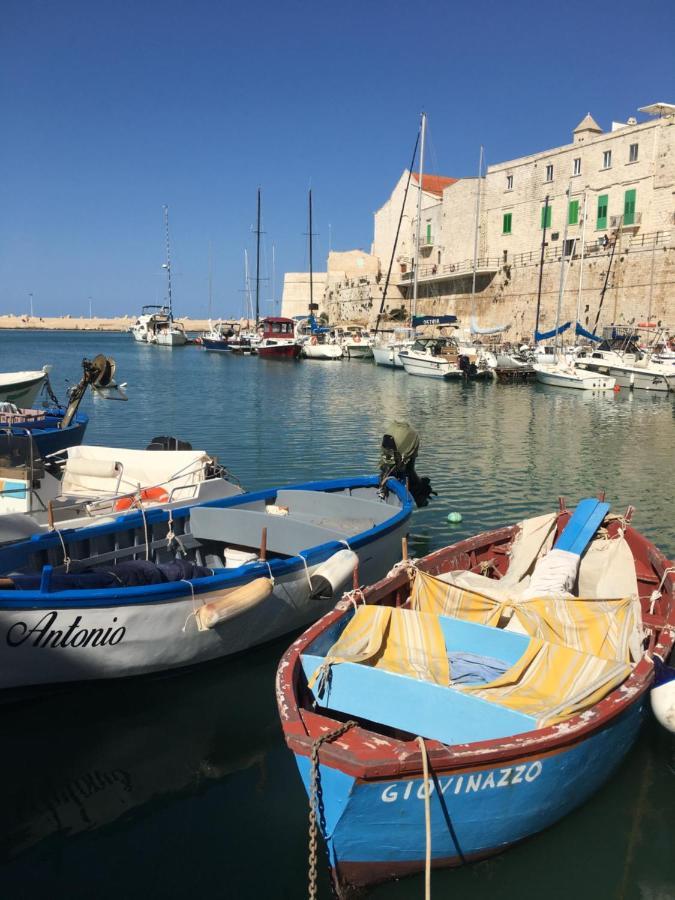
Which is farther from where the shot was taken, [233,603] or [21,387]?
[21,387]

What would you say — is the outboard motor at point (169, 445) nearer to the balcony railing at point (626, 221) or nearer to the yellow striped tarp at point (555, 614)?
the yellow striped tarp at point (555, 614)

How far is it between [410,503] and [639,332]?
126 feet

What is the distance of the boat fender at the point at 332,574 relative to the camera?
277 inches

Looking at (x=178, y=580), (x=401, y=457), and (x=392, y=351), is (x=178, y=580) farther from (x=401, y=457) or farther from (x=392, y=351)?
(x=392, y=351)

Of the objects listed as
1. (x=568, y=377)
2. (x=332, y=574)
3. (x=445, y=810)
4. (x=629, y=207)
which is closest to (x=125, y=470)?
(x=332, y=574)

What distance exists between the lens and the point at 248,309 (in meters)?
83.0

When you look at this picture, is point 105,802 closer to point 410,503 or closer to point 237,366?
point 410,503

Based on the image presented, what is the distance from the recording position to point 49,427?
49.1ft

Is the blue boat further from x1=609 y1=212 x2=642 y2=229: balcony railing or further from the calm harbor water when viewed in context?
x1=609 y1=212 x2=642 y2=229: balcony railing

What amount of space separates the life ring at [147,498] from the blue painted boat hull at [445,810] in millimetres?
5712

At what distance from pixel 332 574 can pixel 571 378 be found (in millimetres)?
31454

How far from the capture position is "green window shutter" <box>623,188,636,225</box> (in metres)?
44.9

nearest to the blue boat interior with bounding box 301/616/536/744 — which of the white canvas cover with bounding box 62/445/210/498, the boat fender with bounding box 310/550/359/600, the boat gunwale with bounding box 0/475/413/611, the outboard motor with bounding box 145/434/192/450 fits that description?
the boat gunwale with bounding box 0/475/413/611

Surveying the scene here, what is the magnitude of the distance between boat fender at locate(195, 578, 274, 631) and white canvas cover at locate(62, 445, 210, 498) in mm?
3236
